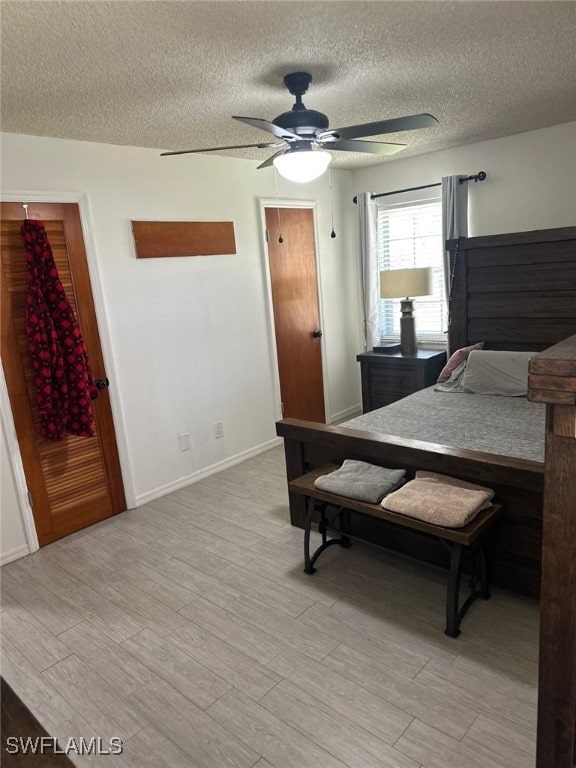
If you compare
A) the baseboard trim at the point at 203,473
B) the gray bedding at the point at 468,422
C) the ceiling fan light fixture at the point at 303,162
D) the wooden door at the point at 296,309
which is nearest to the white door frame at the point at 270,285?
the wooden door at the point at 296,309

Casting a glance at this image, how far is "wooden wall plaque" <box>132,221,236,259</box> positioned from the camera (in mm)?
3498

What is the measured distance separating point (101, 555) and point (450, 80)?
10.7ft

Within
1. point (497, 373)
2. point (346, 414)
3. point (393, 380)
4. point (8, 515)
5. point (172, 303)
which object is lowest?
point (346, 414)

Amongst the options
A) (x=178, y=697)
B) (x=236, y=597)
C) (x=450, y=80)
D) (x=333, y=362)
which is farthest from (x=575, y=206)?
(x=178, y=697)

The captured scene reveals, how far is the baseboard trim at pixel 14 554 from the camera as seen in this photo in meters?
3.00

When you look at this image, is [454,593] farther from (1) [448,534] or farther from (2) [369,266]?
(2) [369,266]

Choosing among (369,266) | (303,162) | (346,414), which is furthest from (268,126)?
(346,414)

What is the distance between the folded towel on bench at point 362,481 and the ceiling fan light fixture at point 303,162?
147cm

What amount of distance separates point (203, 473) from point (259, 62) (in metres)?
2.89

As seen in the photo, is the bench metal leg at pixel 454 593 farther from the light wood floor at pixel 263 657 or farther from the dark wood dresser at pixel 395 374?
the dark wood dresser at pixel 395 374

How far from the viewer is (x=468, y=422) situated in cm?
298

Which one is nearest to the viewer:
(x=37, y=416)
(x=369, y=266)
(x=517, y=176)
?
(x=37, y=416)

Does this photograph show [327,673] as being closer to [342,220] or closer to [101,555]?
[101,555]

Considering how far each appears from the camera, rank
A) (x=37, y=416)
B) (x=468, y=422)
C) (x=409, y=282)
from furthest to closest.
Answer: (x=409, y=282) < (x=37, y=416) < (x=468, y=422)
